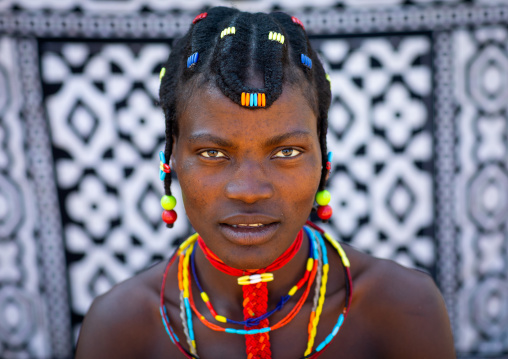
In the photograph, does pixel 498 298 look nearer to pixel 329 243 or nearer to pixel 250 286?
pixel 329 243

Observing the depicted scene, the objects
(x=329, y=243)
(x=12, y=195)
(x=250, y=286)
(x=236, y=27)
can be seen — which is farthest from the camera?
(x=12, y=195)

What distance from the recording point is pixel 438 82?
2924 mm

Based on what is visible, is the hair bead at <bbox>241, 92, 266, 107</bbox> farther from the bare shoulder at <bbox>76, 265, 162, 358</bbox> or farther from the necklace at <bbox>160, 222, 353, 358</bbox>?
the bare shoulder at <bbox>76, 265, 162, 358</bbox>

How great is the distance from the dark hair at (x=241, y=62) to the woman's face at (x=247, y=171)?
0.06 meters

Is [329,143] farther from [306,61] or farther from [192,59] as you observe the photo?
[192,59]

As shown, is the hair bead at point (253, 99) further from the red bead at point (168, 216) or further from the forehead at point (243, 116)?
the red bead at point (168, 216)

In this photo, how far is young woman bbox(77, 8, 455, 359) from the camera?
4.75 ft

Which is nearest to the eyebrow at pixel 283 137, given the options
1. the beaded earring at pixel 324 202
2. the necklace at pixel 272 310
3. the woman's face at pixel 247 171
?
the woman's face at pixel 247 171

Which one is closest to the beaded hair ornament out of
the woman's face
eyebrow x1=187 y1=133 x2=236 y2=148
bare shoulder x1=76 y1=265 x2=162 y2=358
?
bare shoulder x1=76 y1=265 x2=162 y2=358

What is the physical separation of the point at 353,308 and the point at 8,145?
2.53m

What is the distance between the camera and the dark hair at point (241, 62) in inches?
56.5

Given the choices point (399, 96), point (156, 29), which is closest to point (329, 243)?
point (399, 96)

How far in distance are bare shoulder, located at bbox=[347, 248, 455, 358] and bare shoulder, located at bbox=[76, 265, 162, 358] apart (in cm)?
89

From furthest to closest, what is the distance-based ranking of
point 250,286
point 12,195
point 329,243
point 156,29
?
point 12,195
point 156,29
point 329,243
point 250,286
